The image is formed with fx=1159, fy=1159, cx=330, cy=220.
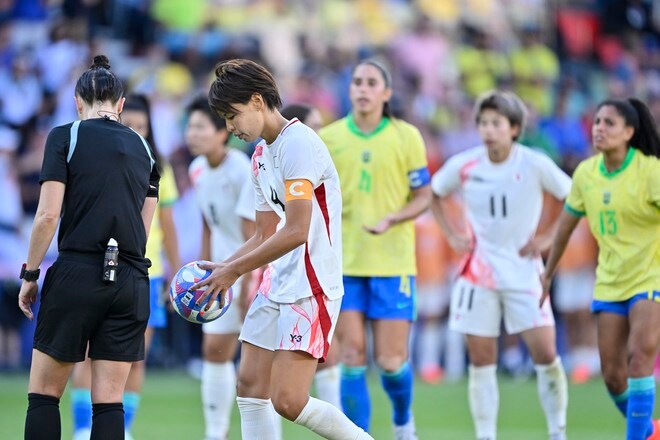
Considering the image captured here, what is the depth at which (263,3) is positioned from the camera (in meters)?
16.1

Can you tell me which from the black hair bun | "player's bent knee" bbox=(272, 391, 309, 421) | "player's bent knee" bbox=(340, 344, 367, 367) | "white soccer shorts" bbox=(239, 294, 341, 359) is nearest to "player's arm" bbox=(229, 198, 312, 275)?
"white soccer shorts" bbox=(239, 294, 341, 359)

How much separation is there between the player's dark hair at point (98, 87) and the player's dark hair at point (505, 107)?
3.58 meters

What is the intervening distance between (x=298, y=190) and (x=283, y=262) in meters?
0.53

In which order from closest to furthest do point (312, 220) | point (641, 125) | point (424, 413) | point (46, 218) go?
point (46, 218)
point (312, 220)
point (641, 125)
point (424, 413)

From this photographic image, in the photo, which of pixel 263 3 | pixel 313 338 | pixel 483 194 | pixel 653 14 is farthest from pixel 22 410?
pixel 653 14

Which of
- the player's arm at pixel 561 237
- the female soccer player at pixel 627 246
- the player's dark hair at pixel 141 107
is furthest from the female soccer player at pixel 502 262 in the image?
the player's dark hair at pixel 141 107

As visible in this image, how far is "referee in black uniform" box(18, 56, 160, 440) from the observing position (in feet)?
19.0

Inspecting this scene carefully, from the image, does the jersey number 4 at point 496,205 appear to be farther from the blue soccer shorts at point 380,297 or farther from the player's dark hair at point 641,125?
the player's dark hair at point 641,125

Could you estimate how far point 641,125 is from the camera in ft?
25.9

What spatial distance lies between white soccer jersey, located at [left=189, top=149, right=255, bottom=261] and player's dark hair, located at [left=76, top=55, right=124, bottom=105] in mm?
2902

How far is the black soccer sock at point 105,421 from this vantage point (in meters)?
5.98

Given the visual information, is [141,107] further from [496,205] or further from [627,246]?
[627,246]

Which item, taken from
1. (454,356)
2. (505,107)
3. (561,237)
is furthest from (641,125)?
(454,356)

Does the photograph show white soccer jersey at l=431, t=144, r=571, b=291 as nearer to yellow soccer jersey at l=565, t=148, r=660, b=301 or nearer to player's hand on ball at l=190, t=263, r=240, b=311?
yellow soccer jersey at l=565, t=148, r=660, b=301
